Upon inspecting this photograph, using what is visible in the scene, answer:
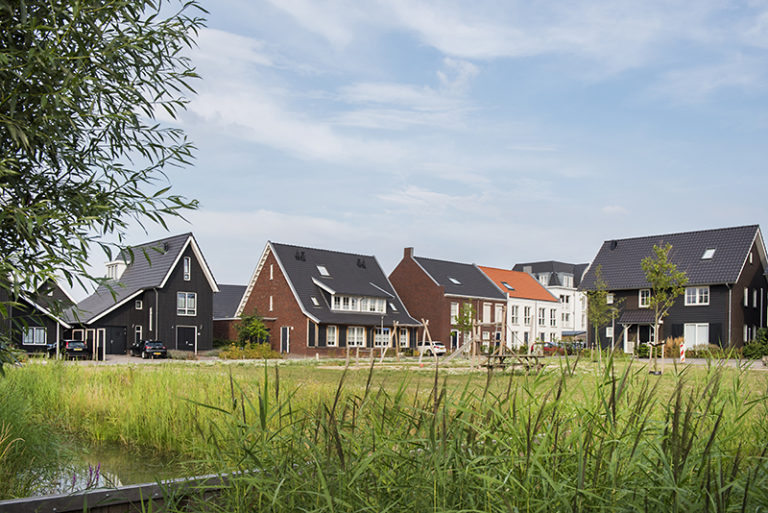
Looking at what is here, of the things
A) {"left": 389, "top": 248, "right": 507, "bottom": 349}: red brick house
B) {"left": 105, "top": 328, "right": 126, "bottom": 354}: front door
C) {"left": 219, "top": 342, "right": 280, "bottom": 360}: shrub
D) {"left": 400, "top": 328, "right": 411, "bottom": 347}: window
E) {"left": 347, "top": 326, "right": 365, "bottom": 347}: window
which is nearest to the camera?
{"left": 219, "top": 342, "right": 280, "bottom": 360}: shrub

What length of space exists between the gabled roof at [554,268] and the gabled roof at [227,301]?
1567 inches

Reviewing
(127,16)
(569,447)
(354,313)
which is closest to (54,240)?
(127,16)

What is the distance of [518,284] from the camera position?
63.5m

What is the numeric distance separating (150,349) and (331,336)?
38.3 feet

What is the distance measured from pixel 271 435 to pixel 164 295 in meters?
41.6

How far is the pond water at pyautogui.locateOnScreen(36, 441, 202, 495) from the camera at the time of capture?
6980 mm

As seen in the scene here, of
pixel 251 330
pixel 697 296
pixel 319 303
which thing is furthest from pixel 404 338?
Result: pixel 697 296

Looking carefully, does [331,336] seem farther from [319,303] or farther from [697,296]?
[697,296]

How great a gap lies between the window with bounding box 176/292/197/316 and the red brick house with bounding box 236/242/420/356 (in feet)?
11.8

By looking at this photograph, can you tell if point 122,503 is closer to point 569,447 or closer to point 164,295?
point 569,447

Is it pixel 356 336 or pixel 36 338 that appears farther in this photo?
pixel 356 336

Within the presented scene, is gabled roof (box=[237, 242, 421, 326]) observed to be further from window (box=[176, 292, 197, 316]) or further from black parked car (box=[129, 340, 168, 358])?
black parked car (box=[129, 340, 168, 358])

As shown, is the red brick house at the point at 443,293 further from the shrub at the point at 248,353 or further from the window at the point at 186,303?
the window at the point at 186,303

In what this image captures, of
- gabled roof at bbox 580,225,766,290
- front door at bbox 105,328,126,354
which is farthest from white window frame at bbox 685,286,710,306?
front door at bbox 105,328,126,354
